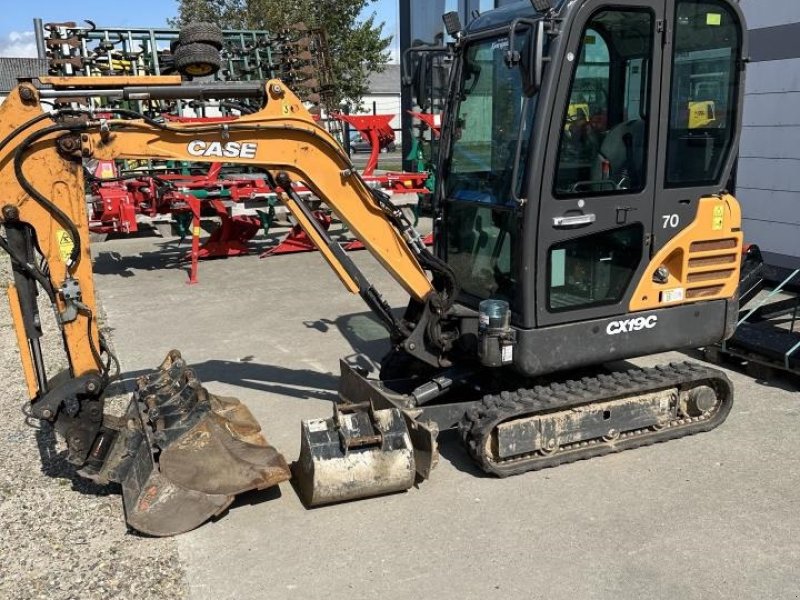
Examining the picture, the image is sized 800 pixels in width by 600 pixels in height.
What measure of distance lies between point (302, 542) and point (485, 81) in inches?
117

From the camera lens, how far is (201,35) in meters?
4.32

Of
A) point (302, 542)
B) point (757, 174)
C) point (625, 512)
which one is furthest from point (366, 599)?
point (757, 174)

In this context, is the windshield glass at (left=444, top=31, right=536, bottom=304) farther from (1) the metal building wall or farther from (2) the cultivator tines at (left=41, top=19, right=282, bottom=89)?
(2) the cultivator tines at (left=41, top=19, right=282, bottom=89)

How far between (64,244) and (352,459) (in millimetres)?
1894

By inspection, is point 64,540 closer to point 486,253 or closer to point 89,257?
point 89,257

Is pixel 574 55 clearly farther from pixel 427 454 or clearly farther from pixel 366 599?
pixel 366 599

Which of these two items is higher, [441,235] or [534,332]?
[441,235]

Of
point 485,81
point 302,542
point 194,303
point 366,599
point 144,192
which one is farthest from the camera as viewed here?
point 144,192

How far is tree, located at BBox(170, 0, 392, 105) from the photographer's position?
90.7ft

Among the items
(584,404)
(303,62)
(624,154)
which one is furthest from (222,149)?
(303,62)

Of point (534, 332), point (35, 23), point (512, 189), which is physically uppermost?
point (35, 23)

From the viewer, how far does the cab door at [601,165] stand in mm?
4332

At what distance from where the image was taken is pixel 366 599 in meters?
3.46

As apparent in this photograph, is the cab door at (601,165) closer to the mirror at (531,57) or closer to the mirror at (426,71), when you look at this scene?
the mirror at (531,57)
